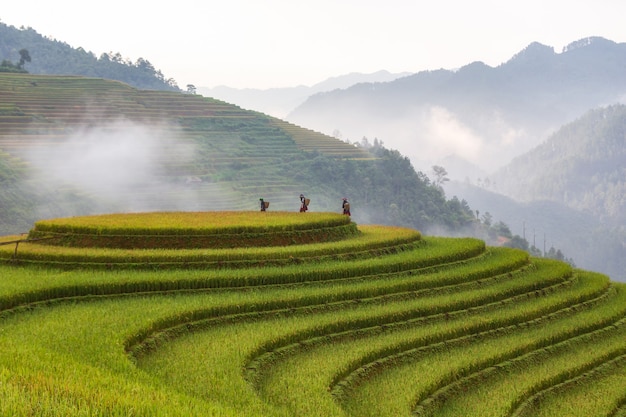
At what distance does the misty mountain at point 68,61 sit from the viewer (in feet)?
525

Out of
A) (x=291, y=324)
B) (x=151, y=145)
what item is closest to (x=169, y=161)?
(x=151, y=145)

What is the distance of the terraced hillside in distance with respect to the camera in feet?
253

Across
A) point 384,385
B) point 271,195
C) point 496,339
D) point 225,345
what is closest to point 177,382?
point 225,345

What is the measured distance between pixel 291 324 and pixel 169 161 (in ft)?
245

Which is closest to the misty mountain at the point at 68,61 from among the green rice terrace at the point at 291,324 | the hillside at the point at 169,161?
the hillside at the point at 169,161

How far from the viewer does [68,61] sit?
16312cm

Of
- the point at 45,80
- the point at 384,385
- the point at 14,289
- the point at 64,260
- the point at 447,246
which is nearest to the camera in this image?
the point at 384,385

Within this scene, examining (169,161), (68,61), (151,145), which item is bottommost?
(169,161)

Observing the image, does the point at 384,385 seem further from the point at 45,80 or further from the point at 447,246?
the point at 45,80

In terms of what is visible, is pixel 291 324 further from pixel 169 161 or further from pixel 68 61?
pixel 68 61

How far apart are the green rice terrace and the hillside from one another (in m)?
48.9

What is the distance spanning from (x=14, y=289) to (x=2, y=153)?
63.7 m

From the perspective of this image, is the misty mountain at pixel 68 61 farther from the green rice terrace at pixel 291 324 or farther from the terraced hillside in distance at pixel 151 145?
the green rice terrace at pixel 291 324

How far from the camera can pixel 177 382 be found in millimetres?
11195
